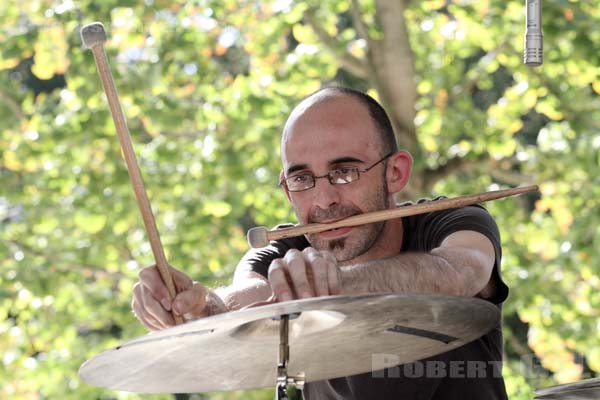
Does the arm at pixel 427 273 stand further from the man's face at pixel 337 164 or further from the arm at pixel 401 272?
the man's face at pixel 337 164

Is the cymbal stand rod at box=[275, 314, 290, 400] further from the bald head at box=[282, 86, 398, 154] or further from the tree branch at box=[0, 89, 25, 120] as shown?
the tree branch at box=[0, 89, 25, 120]

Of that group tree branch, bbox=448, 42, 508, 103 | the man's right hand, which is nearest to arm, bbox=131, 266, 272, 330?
the man's right hand

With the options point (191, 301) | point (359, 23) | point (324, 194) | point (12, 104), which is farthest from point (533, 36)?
point (12, 104)

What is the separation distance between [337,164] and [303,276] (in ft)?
2.71

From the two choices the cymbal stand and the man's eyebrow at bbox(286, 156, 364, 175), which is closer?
the cymbal stand

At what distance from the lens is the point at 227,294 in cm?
244

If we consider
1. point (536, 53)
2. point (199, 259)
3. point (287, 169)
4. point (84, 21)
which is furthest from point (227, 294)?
point (199, 259)

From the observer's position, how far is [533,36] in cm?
241

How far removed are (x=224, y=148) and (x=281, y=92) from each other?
420mm

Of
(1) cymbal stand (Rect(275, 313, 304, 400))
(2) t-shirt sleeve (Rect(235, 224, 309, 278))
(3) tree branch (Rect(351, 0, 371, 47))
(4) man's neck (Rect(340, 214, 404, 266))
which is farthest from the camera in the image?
(3) tree branch (Rect(351, 0, 371, 47))

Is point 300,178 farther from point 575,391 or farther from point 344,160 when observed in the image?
point 575,391

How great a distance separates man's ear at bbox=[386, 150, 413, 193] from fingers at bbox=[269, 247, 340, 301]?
0.92m

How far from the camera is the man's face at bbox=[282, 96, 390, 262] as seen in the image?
248 centimetres

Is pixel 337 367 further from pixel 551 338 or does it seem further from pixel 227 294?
pixel 551 338
